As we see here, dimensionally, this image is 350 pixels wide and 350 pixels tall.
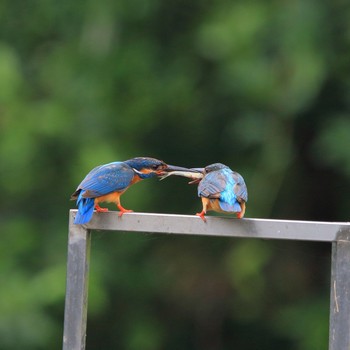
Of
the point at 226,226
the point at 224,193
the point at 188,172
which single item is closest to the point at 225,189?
the point at 224,193

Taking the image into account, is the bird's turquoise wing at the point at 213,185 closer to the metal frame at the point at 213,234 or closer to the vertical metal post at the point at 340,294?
the metal frame at the point at 213,234

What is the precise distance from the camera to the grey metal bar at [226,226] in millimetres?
2580

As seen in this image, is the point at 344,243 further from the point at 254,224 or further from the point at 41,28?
the point at 41,28

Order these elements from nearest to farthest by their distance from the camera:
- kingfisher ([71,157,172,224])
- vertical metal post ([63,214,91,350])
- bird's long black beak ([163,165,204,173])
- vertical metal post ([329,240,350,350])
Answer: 1. vertical metal post ([329,240,350,350])
2. vertical metal post ([63,214,91,350])
3. kingfisher ([71,157,172,224])
4. bird's long black beak ([163,165,204,173])

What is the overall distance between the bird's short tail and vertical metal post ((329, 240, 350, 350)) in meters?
0.69

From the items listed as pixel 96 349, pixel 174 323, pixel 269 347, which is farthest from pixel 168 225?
pixel 174 323

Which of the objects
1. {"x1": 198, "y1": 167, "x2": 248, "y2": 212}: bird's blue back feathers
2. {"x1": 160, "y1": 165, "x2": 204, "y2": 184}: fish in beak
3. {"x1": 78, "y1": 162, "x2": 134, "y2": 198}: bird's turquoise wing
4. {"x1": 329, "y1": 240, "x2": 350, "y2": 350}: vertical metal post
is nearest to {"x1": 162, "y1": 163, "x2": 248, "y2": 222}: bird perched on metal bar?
{"x1": 198, "y1": 167, "x2": 248, "y2": 212}: bird's blue back feathers

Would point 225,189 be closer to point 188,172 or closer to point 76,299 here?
point 188,172

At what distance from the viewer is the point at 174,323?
22.5ft

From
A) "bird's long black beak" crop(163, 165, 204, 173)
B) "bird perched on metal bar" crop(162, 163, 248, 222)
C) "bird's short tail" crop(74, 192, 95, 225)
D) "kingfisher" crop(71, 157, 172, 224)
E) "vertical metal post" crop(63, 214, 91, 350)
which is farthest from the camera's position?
"bird's long black beak" crop(163, 165, 204, 173)

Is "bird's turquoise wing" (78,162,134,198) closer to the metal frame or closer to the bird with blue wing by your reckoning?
the bird with blue wing

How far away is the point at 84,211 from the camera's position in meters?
2.88

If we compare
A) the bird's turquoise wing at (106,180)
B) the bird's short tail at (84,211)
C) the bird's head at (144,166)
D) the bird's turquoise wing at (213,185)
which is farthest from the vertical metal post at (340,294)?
the bird's head at (144,166)

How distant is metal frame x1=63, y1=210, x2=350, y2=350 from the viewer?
2555 millimetres
